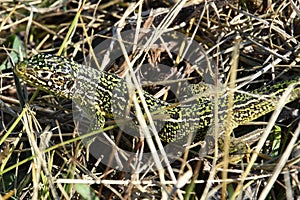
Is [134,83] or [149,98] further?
[149,98]

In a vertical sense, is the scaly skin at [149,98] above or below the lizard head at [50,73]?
below

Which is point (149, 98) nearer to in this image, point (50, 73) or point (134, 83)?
point (134, 83)

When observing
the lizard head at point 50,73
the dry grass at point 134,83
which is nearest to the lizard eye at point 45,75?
the lizard head at point 50,73

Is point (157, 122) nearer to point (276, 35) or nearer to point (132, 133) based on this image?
point (132, 133)

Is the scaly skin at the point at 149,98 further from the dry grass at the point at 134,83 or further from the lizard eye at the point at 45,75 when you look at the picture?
the dry grass at the point at 134,83

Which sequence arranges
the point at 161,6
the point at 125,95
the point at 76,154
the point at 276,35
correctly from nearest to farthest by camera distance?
1. the point at 76,154
2. the point at 125,95
3. the point at 276,35
4. the point at 161,6

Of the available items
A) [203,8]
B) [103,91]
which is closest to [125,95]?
[103,91]

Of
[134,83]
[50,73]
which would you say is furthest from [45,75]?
[134,83]

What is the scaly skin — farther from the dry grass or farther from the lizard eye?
the dry grass
